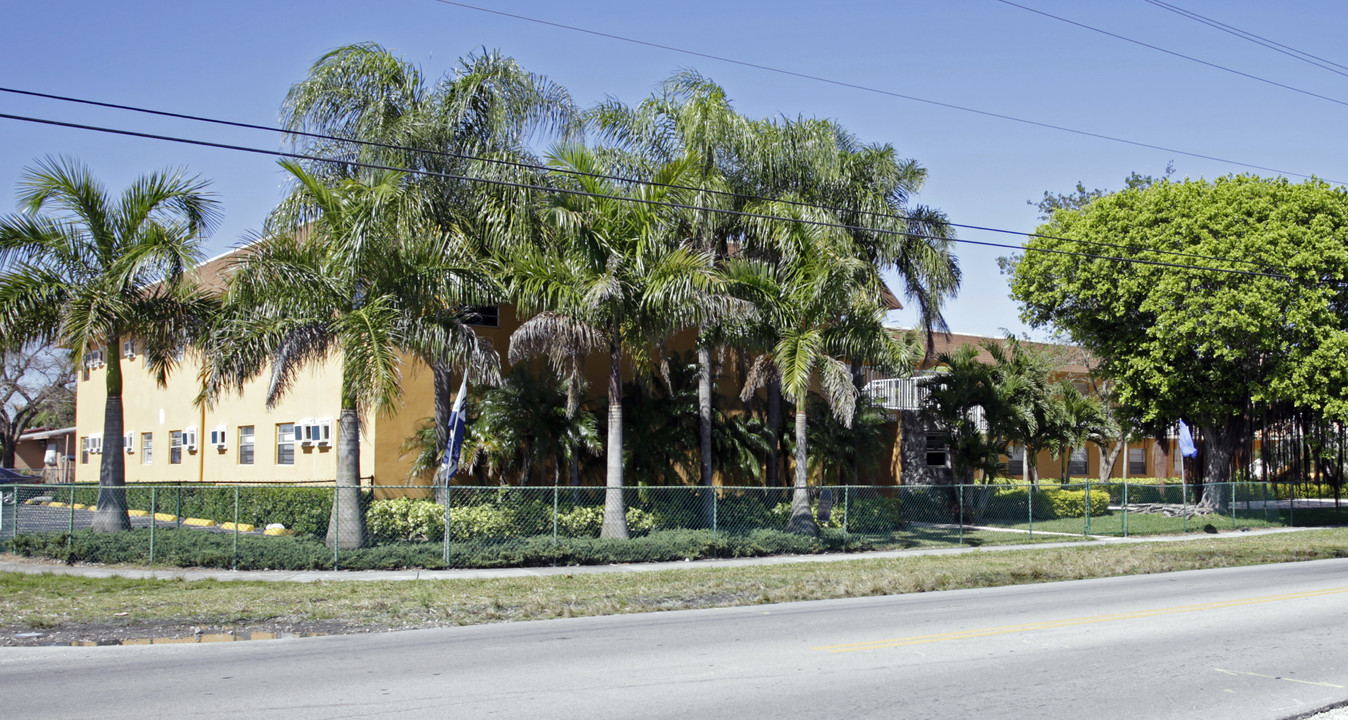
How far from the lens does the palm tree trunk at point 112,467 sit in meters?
18.9

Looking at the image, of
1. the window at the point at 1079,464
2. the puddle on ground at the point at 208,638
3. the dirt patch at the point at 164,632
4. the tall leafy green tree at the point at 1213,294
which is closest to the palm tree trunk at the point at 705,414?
the tall leafy green tree at the point at 1213,294

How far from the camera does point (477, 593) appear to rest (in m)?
13.7

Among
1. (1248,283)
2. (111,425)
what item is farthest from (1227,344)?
(111,425)

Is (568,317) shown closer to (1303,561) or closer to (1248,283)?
(1303,561)

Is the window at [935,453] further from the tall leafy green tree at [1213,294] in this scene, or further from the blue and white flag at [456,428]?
the blue and white flag at [456,428]

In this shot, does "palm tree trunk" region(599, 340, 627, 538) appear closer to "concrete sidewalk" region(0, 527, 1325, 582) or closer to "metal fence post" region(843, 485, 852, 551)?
"concrete sidewalk" region(0, 527, 1325, 582)

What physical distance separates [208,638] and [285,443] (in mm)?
17652

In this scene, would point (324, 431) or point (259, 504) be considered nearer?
point (259, 504)

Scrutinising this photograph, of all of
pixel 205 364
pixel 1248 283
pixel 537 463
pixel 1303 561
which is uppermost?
pixel 1248 283

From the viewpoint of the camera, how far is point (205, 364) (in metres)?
18.9

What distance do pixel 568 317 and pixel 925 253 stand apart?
1121 cm

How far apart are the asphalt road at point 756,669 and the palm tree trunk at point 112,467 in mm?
10090

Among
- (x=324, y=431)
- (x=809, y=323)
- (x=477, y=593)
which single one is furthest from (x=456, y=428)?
(x=324, y=431)

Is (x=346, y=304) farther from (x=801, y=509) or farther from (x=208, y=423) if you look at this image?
(x=208, y=423)
